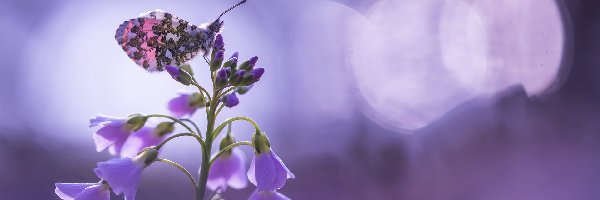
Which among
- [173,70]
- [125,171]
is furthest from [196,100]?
[125,171]

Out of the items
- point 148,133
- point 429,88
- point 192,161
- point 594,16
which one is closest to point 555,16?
point 594,16

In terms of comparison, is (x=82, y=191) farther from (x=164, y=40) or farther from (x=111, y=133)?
(x=164, y=40)

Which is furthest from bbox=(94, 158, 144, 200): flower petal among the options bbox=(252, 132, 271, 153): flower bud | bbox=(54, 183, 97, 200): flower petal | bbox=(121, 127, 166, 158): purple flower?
bbox=(252, 132, 271, 153): flower bud

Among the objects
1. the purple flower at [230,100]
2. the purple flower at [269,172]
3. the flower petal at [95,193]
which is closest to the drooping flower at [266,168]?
the purple flower at [269,172]

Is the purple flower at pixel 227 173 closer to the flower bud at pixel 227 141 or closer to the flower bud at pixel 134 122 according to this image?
the flower bud at pixel 227 141

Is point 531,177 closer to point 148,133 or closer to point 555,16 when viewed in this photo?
point 555,16

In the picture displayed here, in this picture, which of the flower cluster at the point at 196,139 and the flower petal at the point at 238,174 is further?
the flower petal at the point at 238,174
